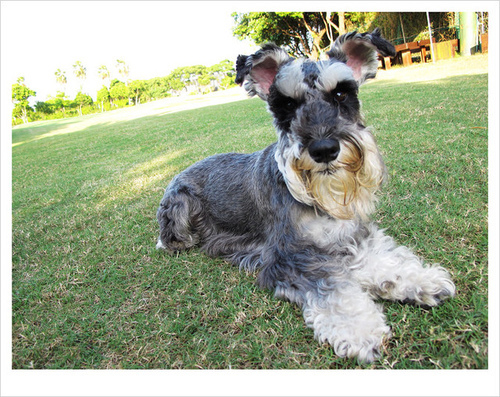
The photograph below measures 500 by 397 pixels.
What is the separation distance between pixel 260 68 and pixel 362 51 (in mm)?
814

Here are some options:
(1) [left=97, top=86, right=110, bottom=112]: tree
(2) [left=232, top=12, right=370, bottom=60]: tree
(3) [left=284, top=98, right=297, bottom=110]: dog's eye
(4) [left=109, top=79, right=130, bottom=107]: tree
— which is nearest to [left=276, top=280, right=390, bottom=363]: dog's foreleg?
(3) [left=284, top=98, right=297, bottom=110]: dog's eye

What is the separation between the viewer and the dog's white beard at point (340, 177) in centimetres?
207

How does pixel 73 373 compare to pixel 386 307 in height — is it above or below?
above

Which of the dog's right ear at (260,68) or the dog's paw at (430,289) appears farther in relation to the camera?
the dog's right ear at (260,68)

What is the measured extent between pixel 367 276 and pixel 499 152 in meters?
1.56

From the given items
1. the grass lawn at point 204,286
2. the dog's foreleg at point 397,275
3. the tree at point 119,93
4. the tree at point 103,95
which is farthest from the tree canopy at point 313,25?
the tree at point 103,95

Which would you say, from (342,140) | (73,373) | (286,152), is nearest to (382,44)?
(342,140)

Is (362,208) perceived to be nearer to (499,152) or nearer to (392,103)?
(499,152)

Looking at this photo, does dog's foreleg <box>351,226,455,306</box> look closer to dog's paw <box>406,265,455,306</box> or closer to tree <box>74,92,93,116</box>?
dog's paw <box>406,265,455,306</box>

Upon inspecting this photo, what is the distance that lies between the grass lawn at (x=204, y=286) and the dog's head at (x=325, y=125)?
0.81 metres

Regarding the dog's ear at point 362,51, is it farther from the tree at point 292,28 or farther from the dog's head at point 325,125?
the tree at point 292,28

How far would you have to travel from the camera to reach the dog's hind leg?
335 centimetres

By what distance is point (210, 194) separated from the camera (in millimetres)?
3461

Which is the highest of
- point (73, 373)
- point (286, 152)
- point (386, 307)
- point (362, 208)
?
point (286, 152)
